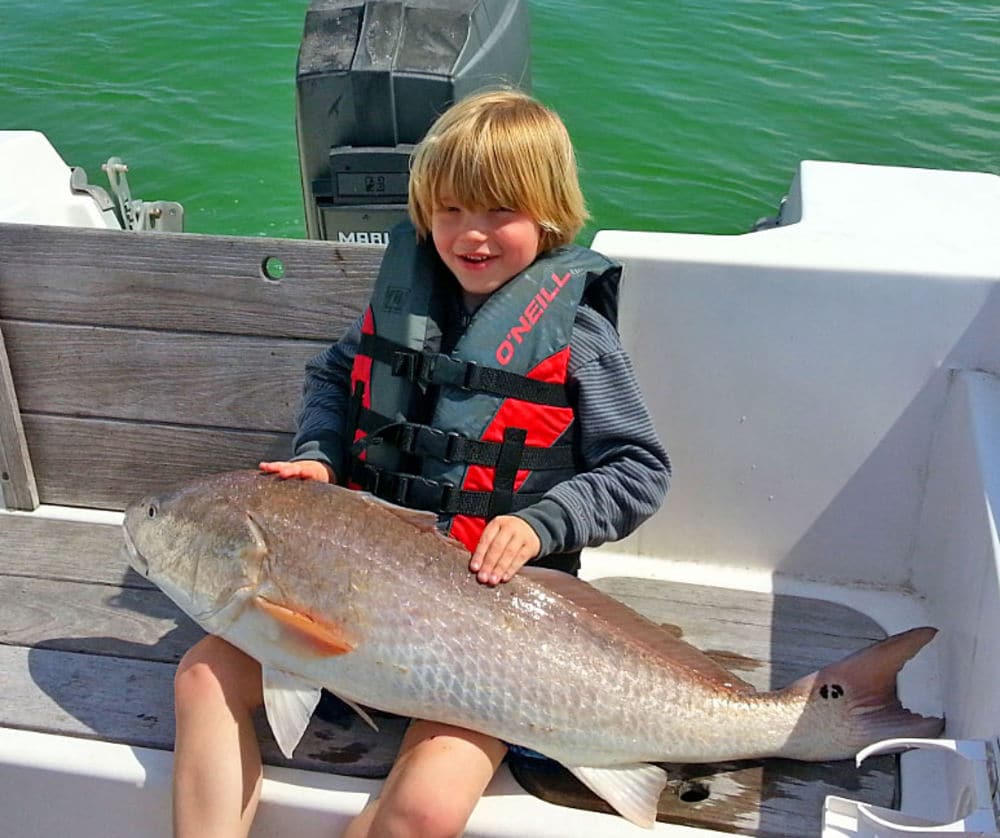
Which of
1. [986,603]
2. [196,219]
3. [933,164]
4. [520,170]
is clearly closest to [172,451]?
[520,170]

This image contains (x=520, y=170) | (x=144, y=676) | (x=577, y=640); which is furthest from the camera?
(x=144, y=676)

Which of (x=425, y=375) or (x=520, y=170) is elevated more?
(x=520, y=170)

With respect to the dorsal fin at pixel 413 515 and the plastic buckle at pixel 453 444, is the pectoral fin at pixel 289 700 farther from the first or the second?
the plastic buckle at pixel 453 444

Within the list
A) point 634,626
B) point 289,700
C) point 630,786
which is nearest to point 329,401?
point 289,700

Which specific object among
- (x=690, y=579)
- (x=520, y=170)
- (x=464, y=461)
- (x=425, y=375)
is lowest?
(x=690, y=579)

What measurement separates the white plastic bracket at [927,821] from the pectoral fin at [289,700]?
1042mm

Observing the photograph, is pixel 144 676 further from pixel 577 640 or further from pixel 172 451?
pixel 577 640

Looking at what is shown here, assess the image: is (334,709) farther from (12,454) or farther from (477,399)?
(12,454)

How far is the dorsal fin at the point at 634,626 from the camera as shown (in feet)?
7.68

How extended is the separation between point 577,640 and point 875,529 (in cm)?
125

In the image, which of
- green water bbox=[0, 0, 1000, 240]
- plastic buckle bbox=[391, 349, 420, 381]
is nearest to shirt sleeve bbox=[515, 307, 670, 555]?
plastic buckle bbox=[391, 349, 420, 381]

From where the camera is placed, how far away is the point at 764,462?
314 cm

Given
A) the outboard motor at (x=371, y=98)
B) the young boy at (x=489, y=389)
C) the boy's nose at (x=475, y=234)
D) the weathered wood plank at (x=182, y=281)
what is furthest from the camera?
the outboard motor at (x=371, y=98)

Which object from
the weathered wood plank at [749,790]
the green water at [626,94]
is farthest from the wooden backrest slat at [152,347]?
the green water at [626,94]
